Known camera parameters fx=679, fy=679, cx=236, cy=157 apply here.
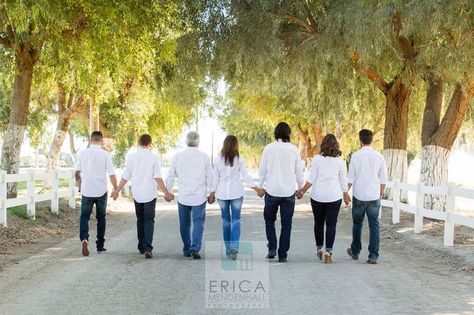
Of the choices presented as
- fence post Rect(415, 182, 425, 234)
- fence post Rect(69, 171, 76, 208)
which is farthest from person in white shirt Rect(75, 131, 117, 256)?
fence post Rect(69, 171, 76, 208)

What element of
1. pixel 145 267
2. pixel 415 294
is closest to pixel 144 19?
pixel 145 267

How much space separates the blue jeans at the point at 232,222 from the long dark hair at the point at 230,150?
0.57 meters

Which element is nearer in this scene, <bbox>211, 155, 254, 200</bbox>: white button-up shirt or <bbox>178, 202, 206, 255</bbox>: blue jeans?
<bbox>211, 155, 254, 200</bbox>: white button-up shirt

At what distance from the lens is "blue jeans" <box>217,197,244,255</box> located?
10.0 metres

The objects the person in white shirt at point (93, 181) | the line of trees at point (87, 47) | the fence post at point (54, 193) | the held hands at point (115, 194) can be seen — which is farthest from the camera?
the fence post at point (54, 193)

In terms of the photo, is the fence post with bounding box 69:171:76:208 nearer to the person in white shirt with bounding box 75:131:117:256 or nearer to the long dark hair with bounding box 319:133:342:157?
the person in white shirt with bounding box 75:131:117:256

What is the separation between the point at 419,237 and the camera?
13.6m

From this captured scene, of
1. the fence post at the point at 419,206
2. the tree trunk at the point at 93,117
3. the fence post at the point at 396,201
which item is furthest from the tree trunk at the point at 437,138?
the tree trunk at the point at 93,117

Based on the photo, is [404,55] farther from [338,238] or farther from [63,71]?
[63,71]

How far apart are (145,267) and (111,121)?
18131 mm

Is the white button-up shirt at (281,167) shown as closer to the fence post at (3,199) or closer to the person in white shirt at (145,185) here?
the person in white shirt at (145,185)

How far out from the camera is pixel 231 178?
10094 mm

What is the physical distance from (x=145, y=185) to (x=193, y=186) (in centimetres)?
78

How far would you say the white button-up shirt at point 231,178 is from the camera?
10047mm
